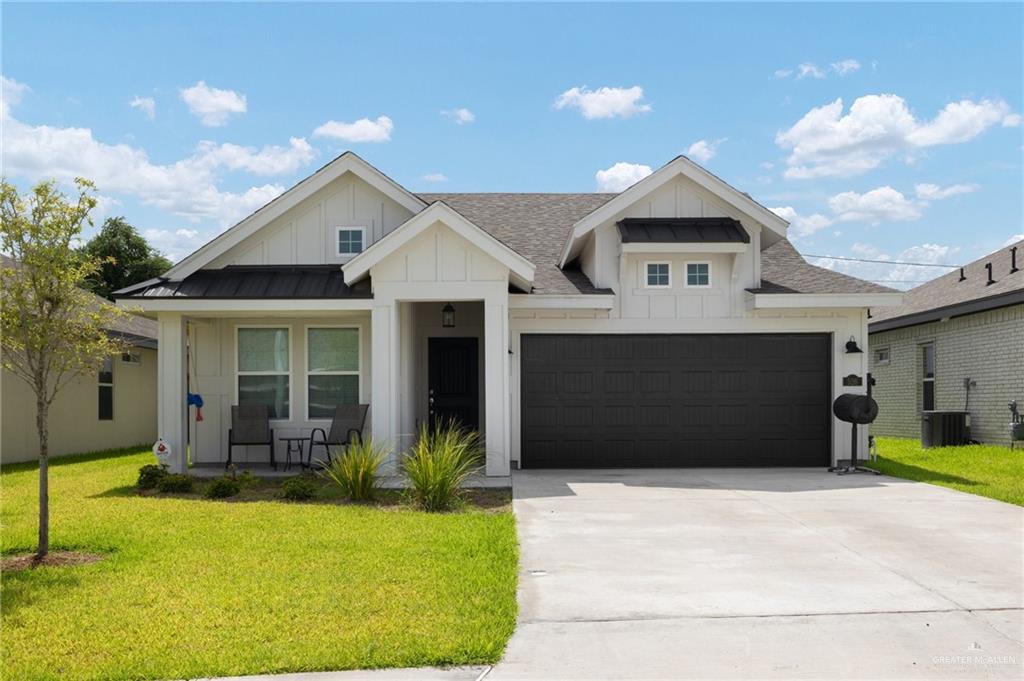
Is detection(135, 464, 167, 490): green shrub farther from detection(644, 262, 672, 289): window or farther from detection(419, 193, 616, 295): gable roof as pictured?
detection(644, 262, 672, 289): window

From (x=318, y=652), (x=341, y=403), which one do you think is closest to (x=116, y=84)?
(x=341, y=403)

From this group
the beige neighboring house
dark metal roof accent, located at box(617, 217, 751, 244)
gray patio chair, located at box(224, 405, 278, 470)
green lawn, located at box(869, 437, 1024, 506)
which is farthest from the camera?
the beige neighboring house

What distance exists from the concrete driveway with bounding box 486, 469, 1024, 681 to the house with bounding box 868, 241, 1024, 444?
7.13m

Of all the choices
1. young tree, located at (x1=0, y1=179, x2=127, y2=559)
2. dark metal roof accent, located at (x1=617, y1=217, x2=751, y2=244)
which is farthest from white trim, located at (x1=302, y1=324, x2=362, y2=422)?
young tree, located at (x1=0, y1=179, x2=127, y2=559)

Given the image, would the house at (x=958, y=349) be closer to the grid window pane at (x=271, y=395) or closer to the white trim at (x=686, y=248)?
the white trim at (x=686, y=248)

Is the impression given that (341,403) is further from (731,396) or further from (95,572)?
(95,572)

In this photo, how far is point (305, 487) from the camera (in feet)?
34.3

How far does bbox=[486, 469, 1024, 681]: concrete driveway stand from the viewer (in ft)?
15.4

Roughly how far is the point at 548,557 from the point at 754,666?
2847 mm

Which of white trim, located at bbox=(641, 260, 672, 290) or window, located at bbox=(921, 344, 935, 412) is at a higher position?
white trim, located at bbox=(641, 260, 672, 290)

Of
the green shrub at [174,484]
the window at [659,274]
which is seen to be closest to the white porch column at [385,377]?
the green shrub at [174,484]

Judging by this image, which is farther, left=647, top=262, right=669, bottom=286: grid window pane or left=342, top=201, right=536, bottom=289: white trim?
left=647, top=262, right=669, bottom=286: grid window pane

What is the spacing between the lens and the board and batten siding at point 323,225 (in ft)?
46.2

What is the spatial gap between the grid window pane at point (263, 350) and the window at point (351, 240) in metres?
1.66
